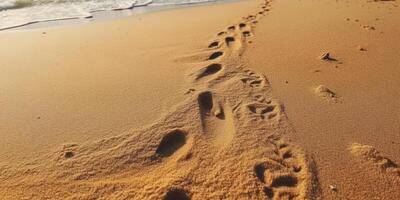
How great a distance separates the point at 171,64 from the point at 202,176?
Answer: 1.94 m

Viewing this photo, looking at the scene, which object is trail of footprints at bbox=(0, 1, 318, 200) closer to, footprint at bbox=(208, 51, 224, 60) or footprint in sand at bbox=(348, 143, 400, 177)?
footprint at bbox=(208, 51, 224, 60)

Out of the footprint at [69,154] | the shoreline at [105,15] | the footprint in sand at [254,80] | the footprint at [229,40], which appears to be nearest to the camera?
the footprint at [69,154]

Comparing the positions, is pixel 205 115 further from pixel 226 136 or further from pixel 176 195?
pixel 176 195

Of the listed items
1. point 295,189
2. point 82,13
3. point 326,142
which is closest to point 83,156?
point 295,189

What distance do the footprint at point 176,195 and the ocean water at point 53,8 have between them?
5695 mm

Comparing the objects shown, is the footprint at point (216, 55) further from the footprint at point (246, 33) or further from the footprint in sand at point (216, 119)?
the footprint in sand at point (216, 119)

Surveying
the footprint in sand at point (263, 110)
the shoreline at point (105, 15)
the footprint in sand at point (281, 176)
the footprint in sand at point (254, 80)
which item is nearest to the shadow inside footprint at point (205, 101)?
the footprint in sand at point (263, 110)

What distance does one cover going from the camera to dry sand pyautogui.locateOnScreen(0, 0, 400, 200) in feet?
6.77

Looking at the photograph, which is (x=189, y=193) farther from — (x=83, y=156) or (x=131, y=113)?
(x=131, y=113)

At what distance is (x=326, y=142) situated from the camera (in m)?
2.36

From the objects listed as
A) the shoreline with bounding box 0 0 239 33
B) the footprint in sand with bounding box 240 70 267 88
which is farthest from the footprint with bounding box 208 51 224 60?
the shoreline with bounding box 0 0 239 33

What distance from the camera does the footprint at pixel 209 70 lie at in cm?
346

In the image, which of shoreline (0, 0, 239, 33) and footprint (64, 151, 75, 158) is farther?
shoreline (0, 0, 239, 33)

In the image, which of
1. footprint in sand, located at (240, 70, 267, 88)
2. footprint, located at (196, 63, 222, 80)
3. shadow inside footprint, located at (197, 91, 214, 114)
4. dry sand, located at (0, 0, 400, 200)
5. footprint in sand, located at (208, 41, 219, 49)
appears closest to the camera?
dry sand, located at (0, 0, 400, 200)
